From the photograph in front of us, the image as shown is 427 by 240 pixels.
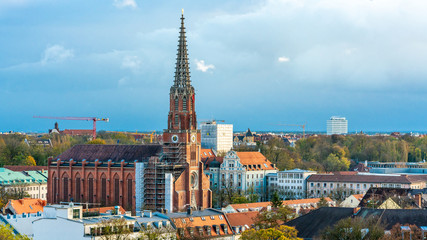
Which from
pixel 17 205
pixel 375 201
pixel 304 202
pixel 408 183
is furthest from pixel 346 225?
pixel 408 183

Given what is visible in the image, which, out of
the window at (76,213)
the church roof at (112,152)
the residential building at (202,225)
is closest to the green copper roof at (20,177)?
the church roof at (112,152)

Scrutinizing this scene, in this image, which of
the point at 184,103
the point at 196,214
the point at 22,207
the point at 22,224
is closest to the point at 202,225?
the point at 196,214

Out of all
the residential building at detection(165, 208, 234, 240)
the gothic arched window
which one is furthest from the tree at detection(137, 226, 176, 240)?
the gothic arched window

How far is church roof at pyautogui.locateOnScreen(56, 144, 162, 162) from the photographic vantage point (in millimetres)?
152125

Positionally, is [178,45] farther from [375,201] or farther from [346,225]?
[346,225]

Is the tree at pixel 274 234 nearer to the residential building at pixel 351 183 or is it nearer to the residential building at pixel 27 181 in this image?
the residential building at pixel 351 183

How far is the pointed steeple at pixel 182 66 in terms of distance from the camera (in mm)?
149875

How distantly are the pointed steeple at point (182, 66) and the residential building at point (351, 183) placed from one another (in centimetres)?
4786

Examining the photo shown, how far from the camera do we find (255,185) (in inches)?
7869

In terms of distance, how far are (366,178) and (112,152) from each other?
196 ft

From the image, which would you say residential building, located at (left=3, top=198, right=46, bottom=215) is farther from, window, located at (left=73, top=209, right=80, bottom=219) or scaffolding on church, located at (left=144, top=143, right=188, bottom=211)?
window, located at (left=73, top=209, right=80, bottom=219)

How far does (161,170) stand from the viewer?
480 ft

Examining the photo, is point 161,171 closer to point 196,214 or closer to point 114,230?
point 196,214

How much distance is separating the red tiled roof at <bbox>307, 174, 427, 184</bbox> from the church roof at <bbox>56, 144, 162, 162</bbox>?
52893mm
